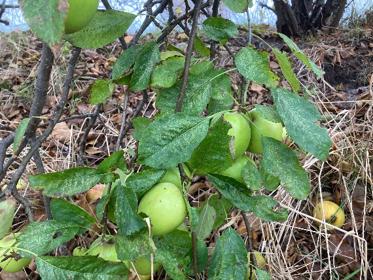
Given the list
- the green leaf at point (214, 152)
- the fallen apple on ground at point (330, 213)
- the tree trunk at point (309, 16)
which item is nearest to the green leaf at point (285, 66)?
the green leaf at point (214, 152)

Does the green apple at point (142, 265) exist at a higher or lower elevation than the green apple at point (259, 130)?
lower

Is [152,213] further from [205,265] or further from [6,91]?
[6,91]

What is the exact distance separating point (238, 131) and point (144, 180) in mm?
150

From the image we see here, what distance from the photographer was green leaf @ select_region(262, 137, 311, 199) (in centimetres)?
72

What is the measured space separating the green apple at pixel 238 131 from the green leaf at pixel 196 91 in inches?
1.9

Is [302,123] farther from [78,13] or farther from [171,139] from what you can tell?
[78,13]

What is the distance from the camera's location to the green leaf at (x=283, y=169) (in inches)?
28.5

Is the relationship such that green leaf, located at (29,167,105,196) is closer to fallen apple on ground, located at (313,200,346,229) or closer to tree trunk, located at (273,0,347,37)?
fallen apple on ground, located at (313,200,346,229)

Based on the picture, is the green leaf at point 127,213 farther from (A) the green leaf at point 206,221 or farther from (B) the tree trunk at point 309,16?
(B) the tree trunk at point 309,16

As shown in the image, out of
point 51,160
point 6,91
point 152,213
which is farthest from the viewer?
point 6,91

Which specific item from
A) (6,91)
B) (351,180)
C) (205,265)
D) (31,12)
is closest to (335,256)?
(351,180)

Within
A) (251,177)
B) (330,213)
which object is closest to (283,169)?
(251,177)

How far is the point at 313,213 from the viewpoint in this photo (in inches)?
59.1

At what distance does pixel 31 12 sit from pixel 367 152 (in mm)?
1326
